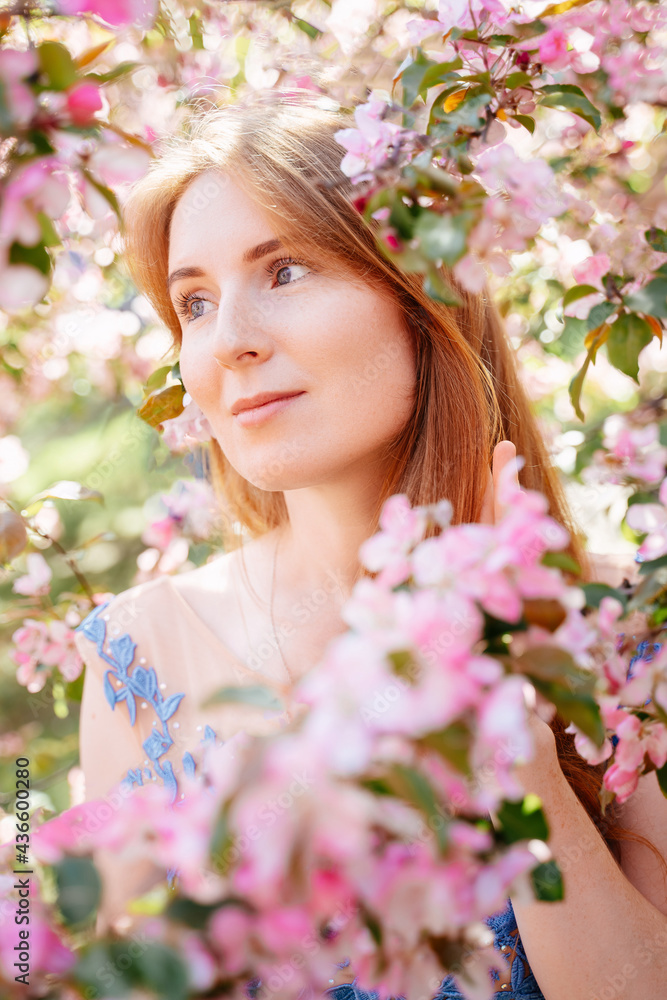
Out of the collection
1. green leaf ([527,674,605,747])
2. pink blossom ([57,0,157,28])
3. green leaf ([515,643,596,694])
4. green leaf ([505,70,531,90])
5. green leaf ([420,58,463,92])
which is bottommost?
green leaf ([527,674,605,747])

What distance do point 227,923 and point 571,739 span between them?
110 cm

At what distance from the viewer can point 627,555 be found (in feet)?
5.47

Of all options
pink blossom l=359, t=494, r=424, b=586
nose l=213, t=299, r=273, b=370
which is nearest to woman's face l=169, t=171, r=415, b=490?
nose l=213, t=299, r=273, b=370

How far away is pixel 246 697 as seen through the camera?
16.7 inches

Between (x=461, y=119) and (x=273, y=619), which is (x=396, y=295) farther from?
(x=273, y=619)

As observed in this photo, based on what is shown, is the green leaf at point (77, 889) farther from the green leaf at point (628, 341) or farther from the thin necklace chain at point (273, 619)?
the thin necklace chain at point (273, 619)

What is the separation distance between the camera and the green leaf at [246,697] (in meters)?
0.42

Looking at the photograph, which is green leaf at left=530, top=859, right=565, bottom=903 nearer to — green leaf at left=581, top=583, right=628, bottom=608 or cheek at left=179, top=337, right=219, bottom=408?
green leaf at left=581, top=583, right=628, bottom=608

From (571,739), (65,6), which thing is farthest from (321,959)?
(571,739)

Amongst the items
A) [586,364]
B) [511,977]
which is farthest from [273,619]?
[586,364]

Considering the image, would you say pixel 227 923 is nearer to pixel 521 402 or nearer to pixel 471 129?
pixel 471 129

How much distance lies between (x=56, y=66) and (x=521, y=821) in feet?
1.79

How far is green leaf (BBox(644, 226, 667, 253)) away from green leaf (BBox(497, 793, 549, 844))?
2.45ft

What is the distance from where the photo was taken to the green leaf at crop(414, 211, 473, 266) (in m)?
0.59
